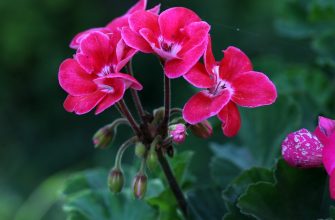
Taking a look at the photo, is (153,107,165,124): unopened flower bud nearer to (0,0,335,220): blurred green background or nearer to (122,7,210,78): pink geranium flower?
(122,7,210,78): pink geranium flower

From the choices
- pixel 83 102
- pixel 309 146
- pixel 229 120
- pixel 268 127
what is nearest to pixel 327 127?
pixel 309 146

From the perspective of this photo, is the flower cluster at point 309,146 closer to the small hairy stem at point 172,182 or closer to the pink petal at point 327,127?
the pink petal at point 327,127

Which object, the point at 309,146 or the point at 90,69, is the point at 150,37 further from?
the point at 309,146

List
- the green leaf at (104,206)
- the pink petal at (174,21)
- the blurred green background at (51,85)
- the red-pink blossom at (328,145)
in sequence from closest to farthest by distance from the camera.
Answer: the red-pink blossom at (328,145), the pink petal at (174,21), the green leaf at (104,206), the blurred green background at (51,85)

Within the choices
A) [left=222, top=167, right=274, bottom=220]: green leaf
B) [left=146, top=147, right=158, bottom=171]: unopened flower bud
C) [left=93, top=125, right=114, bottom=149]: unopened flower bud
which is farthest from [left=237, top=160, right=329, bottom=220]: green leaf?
[left=93, top=125, right=114, bottom=149]: unopened flower bud

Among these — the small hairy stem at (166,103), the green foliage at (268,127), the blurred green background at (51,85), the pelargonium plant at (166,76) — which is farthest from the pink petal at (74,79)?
the blurred green background at (51,85)

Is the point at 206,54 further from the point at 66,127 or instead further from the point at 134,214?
the point at 66,127
